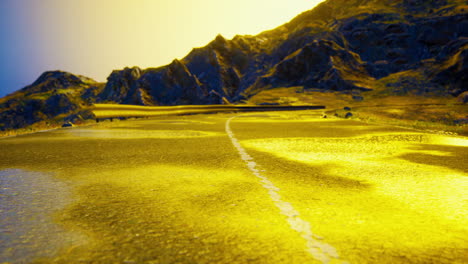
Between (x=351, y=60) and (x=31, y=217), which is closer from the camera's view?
(x=31, y=217)

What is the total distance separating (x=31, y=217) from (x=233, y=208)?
86.5 inches

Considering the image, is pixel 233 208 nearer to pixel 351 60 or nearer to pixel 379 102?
pixel 379 102

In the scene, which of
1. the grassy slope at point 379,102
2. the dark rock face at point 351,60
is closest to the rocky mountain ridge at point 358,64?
the dark rock face at point 351,60

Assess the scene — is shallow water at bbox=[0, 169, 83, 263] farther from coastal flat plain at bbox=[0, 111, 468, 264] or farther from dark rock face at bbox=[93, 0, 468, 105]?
dark rock face at bbox=[93, 0, 468, 105]

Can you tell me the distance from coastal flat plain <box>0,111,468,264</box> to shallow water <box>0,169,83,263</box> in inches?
0.5

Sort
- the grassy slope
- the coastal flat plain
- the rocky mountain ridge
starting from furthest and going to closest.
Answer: the rocky mountain ridge
the grassy slope
the coastal flat plain

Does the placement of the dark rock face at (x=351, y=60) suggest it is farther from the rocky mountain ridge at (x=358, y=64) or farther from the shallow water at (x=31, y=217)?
the shallow water at (x=31, y=217)


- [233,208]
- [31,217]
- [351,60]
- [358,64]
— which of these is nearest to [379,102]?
[351,60]

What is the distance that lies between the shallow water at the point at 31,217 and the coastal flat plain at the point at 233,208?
12mm

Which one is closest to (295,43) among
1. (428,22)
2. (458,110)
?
(428,22)

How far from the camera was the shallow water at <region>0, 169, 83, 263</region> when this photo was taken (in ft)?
10.7

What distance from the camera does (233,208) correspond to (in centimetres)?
465

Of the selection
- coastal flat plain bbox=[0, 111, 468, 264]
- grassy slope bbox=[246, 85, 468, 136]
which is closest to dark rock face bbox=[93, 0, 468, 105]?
grassy slope bbox=[246, 85, 468, 136]

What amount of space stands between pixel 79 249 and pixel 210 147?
763 cm
